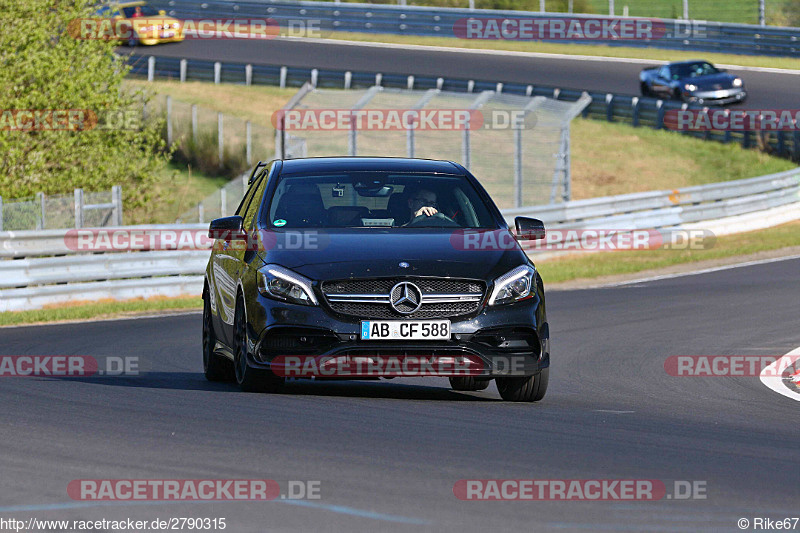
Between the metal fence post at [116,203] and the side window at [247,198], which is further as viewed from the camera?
the metal fence post at [116,203]

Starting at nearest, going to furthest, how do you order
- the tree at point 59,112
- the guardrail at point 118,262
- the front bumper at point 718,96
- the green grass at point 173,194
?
the guardrail at point 118,262 → the tree at point 59,112 → the green grass at point 173,194 → the front bumper at point 718,96

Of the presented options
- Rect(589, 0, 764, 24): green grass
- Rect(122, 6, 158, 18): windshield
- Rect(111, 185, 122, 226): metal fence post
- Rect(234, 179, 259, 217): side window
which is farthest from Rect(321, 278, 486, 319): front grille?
Rect(589, 0, 764, 24): green grass

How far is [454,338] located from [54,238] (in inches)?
480

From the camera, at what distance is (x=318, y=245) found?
931 cm

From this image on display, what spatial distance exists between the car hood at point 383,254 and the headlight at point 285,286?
0.06 m

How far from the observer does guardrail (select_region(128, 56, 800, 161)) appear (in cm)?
4056

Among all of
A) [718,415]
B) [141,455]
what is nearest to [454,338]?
[718,415]

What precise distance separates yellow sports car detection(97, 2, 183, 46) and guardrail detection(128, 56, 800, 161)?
2068 millimetres

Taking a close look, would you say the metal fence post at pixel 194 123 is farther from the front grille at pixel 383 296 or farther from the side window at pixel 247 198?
the front grille at pixel 383 296

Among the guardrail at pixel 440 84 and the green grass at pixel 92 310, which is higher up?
the green grass at pixel 92 310

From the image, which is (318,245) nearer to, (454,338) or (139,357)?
(454,338)

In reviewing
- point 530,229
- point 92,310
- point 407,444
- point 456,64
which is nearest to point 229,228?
point 530,229

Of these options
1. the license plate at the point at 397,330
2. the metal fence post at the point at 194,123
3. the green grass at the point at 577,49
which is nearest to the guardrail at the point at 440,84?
the metal fence post at the point at 194,123

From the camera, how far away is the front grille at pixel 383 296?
8.88m
